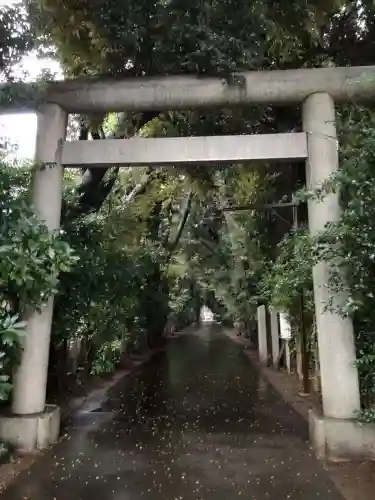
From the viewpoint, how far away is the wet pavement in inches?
195

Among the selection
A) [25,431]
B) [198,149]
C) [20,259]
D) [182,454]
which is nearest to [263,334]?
[182,454]

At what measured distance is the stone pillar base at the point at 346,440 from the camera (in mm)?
5695

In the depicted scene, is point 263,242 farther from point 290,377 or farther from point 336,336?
point 336,336

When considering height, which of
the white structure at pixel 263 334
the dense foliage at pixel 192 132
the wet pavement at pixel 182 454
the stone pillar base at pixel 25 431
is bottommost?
the wet pavement at pixel 182 454

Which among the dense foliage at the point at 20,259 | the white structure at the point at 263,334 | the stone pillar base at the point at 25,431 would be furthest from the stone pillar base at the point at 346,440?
the white structure at the point at 263,334

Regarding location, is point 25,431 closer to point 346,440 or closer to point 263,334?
point 346,440

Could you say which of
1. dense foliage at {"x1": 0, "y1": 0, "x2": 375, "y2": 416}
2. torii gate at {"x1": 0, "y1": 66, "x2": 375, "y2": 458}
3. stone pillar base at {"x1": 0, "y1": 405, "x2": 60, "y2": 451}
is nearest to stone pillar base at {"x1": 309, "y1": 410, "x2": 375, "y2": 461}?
torii gate at {"x1": 0, "y1": 66, "x2": 375, "y2": 458}

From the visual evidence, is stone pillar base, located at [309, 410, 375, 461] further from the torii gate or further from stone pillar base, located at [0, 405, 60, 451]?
stone pillar base, located at [0, 405, 60, 451]

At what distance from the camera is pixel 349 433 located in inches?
227

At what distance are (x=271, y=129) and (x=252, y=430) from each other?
18.4 ft

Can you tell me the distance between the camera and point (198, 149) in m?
6.40

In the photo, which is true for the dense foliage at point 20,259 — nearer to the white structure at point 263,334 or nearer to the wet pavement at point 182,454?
the wet pavement at point 182,454

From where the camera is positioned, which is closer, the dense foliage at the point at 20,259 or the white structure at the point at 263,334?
the dense foliage at the point at 20,259

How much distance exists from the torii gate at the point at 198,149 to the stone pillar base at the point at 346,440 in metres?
0.03
